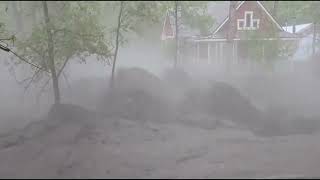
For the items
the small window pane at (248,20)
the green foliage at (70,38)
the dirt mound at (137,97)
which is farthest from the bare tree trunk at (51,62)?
the small window pane at (248,20)

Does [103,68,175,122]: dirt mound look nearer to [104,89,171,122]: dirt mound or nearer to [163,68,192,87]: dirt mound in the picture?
[104,89,171,122]: dirt mound

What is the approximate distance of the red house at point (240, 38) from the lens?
19297mm

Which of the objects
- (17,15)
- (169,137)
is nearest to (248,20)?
(169,137)

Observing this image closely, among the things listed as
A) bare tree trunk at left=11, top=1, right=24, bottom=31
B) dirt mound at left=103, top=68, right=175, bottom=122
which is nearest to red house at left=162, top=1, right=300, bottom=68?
dirt mound at left=103, top=68, right=175, bottom=122

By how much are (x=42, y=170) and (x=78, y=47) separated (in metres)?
6.73

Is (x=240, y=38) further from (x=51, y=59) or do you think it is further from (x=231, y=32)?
(x=51, y=59)

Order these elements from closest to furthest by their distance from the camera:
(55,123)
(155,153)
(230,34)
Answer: (155,153) → (55,123) → (230,34)

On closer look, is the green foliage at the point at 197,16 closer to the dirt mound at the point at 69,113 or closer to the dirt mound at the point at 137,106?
the dirt mound at the point at 137,106

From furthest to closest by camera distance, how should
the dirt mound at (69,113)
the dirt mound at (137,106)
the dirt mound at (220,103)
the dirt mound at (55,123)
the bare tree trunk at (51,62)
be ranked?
the dirt mound at (220,103), the dirt mound at (137,106), the dirt mound at (69,113), the bare tree trunk at (51,62), the dirt mound at (55,123)

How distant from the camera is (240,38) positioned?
19859 millimetres

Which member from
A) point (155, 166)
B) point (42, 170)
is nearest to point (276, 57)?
point (155, 166)

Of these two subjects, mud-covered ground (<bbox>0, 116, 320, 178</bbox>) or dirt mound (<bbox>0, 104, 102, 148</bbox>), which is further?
dirt mound (<bbox>0, 104, 102, 148</bbox>)

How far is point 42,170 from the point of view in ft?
39.7

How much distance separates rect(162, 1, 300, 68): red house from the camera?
1930 cm
